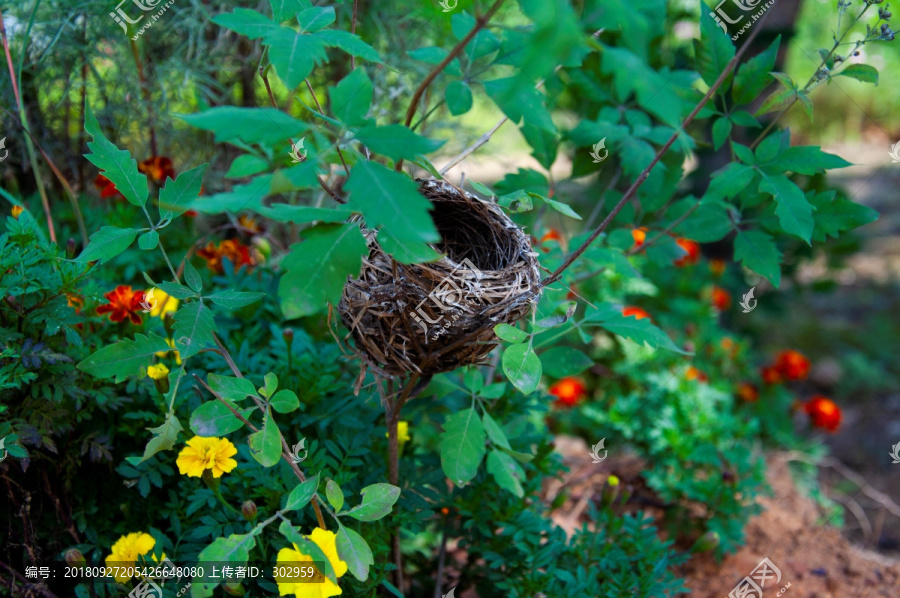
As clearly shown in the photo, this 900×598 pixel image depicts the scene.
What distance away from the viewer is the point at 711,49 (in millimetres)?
1283

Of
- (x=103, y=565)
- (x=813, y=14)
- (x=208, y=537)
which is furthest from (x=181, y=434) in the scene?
(x=813, y=14)

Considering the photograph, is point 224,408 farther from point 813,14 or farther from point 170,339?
point 813,14

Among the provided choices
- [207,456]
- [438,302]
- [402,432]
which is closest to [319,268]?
[438,302]

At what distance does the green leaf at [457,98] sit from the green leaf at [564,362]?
0.54m

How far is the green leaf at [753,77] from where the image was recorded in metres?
1.28

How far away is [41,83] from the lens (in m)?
1.87

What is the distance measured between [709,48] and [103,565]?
5.26ft

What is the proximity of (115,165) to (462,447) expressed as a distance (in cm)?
72

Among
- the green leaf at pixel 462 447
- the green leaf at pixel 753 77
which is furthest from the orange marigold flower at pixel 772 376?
the green leaf at pixel 462 447

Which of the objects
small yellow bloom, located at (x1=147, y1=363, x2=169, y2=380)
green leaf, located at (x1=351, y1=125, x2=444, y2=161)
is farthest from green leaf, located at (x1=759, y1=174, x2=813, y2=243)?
small yellow bloom, located at (x1=147, y1=363, x2=169, y2=380)

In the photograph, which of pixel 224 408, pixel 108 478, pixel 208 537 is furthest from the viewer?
pixel 108 478

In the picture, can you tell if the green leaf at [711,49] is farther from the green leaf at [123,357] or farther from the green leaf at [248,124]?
the green leaf at [123,357]

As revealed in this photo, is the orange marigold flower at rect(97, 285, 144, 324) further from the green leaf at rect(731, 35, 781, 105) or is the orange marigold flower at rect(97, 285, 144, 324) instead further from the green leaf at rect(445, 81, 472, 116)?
the green leaf at rect(731, 35, 781, 105)

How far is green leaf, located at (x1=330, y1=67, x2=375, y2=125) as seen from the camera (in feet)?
2.39
